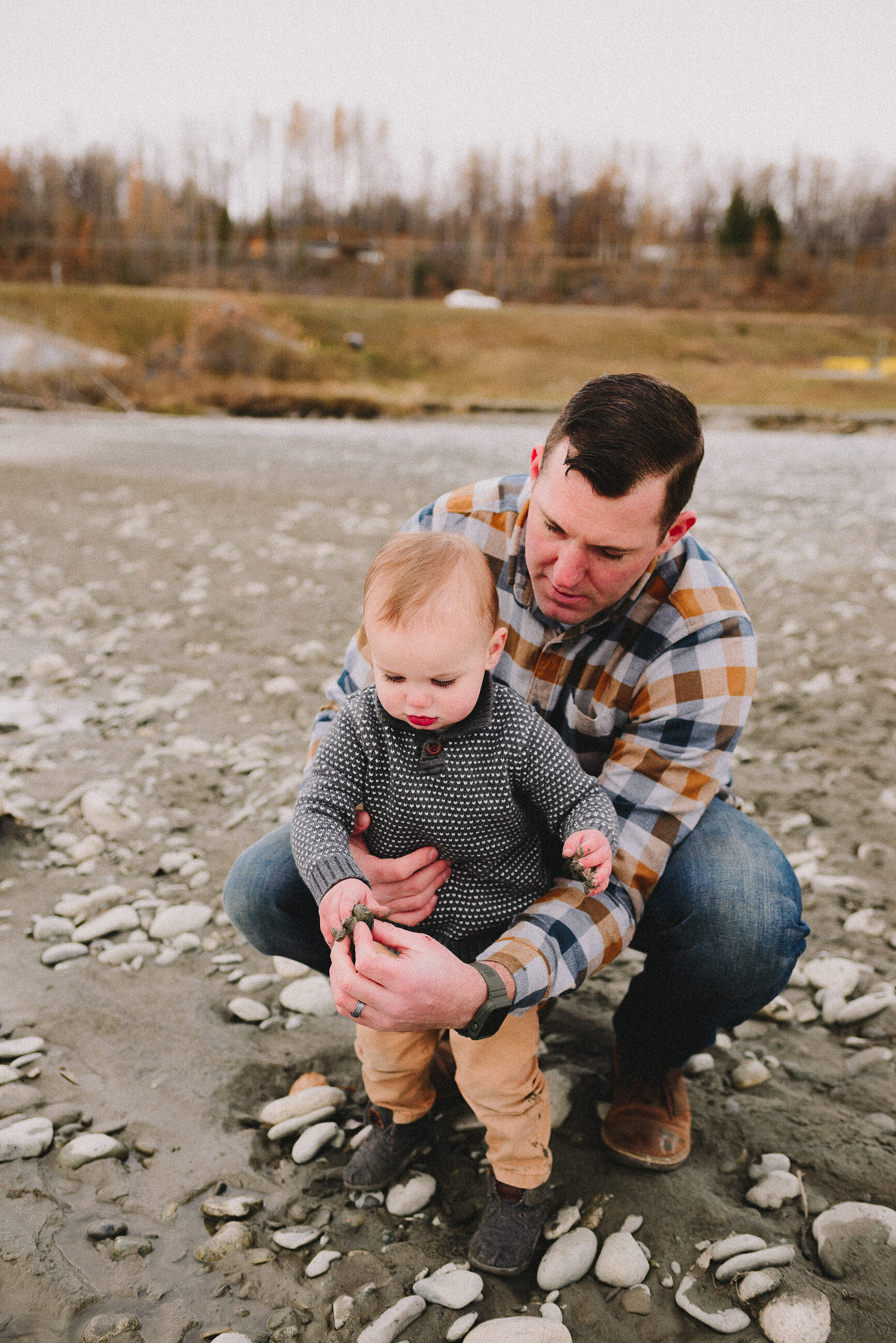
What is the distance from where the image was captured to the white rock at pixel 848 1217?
2.18 metres

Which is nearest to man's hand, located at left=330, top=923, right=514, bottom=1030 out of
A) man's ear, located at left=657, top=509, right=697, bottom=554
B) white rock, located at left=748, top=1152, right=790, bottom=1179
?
white rock, located at left=748, top=1152, right=790, bottom=1179

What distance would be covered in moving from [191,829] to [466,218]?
84.8m

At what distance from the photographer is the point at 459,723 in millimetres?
2207

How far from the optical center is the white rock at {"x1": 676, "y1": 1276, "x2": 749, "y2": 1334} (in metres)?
1.99

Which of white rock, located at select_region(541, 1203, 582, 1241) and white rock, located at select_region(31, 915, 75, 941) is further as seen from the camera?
white rock, located at select_region(31, 915, 75, 941)

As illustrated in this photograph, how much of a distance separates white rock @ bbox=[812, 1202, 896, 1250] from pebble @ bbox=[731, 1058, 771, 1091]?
483mm

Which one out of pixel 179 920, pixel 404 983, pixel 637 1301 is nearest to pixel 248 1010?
pixel 179 920

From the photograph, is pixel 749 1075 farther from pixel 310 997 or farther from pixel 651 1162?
pixel 310 997

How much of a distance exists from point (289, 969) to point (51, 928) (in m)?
0.86

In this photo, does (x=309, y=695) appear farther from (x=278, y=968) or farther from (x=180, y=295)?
(x=180, y=295)

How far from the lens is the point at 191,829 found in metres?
4.06

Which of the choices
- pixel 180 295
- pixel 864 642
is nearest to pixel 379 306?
pixel 180 295

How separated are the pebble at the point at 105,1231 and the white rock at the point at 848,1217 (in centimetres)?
159

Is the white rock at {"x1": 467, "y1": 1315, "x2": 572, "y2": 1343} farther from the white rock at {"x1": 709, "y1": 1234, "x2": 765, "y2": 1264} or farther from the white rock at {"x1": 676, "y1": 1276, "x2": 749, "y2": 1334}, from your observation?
the white rock at {"x1": 709, "y1": 1234, "x2": 765, "y2": 1264}
